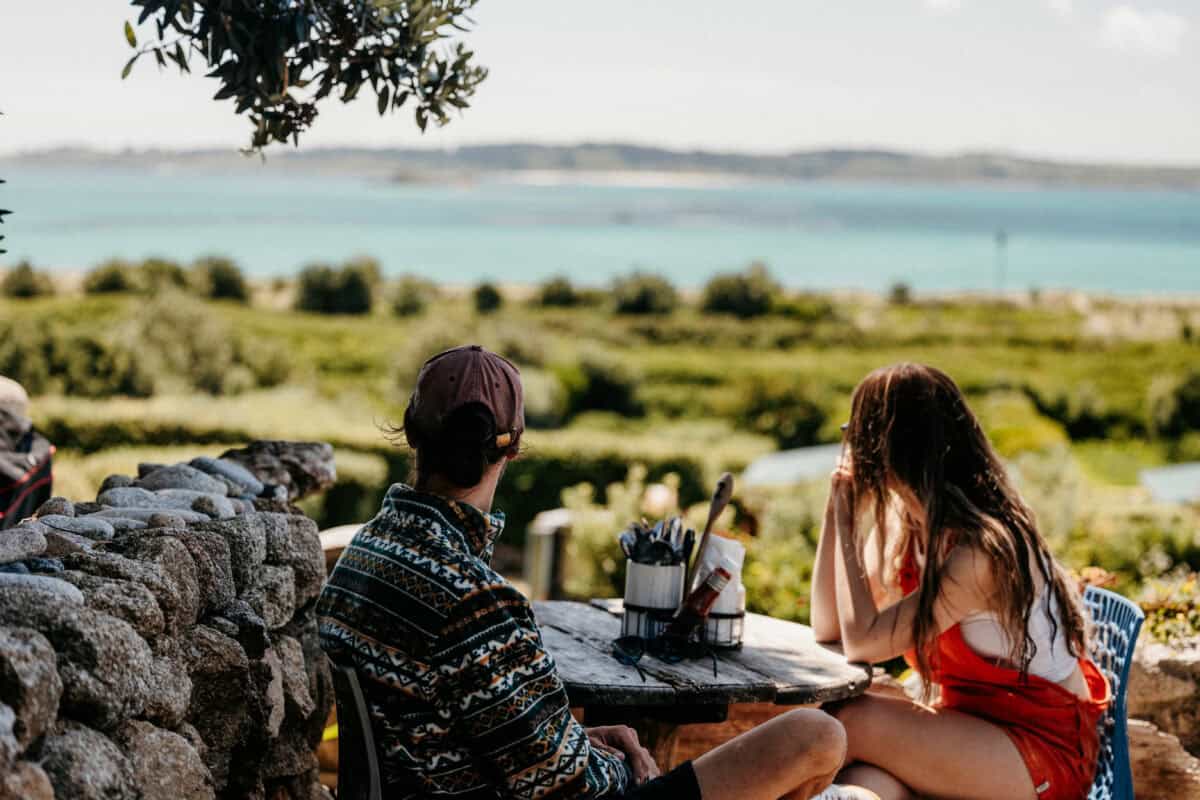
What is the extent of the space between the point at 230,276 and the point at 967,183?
179129 mm

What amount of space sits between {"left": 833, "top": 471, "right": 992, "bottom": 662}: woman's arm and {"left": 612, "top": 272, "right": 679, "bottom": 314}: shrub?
109 feet

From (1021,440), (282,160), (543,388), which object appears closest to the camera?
(1021,440)

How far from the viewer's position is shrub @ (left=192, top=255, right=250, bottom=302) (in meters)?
34.7

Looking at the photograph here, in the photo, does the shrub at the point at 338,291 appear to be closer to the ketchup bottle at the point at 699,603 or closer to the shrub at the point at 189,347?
the shrub at the point at 189,347

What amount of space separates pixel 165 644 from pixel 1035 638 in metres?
2.08

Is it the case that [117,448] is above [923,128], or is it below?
below

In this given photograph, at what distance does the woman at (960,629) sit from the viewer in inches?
126

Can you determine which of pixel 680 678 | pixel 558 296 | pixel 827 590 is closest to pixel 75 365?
pixel 827 590

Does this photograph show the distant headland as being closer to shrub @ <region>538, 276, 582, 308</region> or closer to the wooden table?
shrub @ <region>538, 276, 582, 308</region>

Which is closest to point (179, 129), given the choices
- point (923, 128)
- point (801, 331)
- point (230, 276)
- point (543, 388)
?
point (923, 128)

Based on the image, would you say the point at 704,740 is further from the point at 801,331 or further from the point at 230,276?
the point at 230,276

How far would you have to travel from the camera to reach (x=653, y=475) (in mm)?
10203

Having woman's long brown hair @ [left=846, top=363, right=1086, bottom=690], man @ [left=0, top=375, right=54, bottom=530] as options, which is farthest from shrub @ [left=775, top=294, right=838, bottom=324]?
woman's long brown hair @ [left=846, top=363, right=1086, bottom=690]

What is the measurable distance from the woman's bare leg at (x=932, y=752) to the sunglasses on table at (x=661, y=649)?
0.44 m
